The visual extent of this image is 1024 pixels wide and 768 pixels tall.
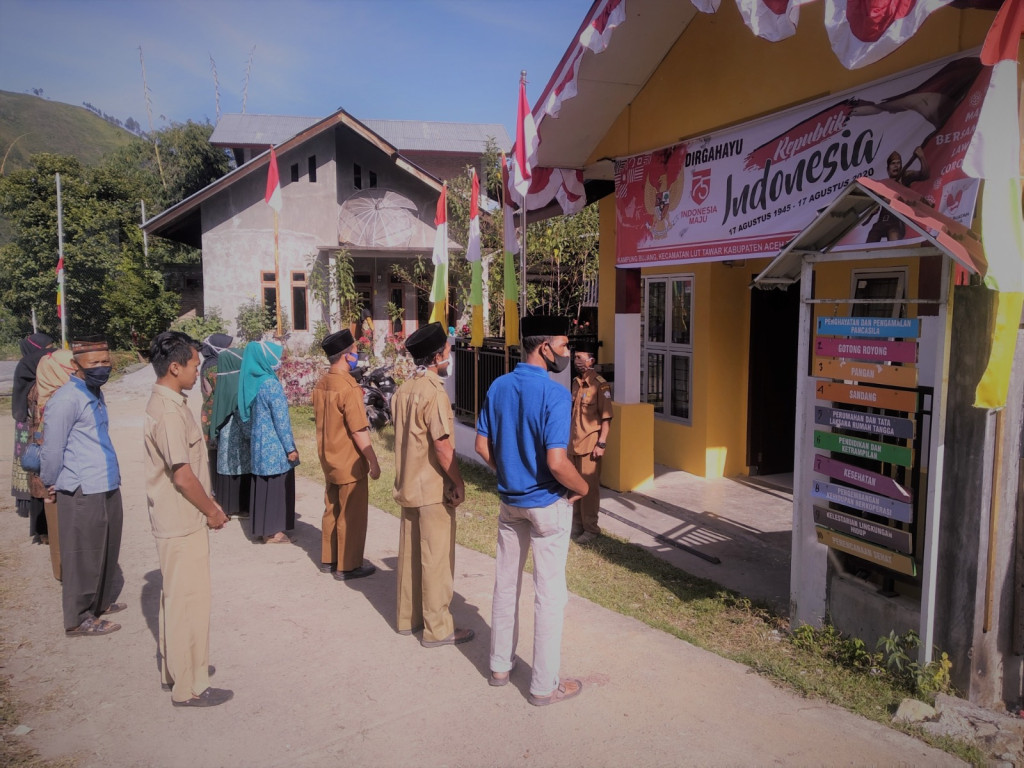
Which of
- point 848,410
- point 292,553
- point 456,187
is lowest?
point 292,553

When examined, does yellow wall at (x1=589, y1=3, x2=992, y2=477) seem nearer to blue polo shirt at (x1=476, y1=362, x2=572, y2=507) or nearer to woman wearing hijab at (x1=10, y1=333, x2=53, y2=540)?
blue polo shirt at (x1=476, y1=362, x2=572, y2=507)

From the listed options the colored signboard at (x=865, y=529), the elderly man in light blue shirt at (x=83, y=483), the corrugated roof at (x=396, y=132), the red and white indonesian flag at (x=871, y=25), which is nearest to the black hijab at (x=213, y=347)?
the elderly man in light blue shirt at (x=83, y=483)

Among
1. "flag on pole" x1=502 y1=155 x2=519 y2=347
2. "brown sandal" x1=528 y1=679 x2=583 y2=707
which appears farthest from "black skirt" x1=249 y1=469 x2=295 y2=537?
"brown sandal" x1=528 y1=679 x2=583 y2=707

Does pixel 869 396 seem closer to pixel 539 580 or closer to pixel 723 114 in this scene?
pixel 539 580

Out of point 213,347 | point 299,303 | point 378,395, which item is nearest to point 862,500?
point 213,347

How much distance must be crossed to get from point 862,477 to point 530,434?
1.96 m

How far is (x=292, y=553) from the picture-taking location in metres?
6.12

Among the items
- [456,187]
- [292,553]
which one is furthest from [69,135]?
[292,553]

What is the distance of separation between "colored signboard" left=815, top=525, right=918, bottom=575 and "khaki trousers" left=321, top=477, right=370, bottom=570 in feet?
10.4

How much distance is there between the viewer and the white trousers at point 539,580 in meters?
3.50

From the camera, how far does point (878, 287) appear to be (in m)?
6.59

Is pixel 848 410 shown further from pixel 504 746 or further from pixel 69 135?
pixel 69 135

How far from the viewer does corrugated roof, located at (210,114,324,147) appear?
31.8m

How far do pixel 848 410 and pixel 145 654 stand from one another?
437cm
